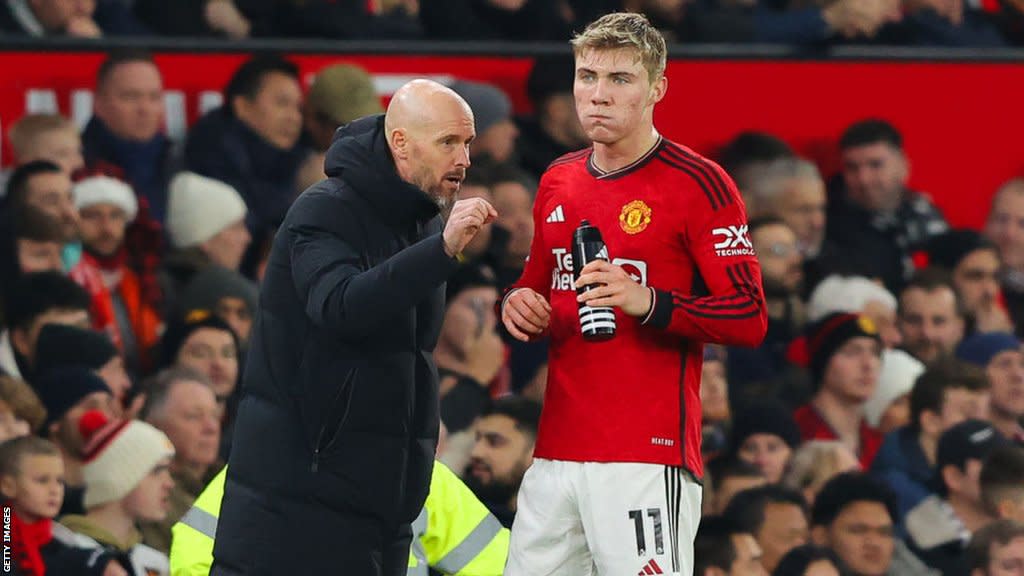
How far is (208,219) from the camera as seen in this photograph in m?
9.73

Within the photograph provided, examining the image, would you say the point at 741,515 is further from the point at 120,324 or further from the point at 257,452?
the point at 257,452

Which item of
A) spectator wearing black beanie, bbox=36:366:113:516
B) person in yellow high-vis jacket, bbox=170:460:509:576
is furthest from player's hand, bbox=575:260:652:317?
spectator wearing black beanie, bbox=36:366:113:516

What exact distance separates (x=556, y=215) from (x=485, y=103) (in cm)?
437

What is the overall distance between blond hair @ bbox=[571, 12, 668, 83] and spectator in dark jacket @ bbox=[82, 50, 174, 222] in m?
4.14

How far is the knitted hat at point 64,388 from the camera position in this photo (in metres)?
8.55

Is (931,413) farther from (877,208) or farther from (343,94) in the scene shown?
(343,94)

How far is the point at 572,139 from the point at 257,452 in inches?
207

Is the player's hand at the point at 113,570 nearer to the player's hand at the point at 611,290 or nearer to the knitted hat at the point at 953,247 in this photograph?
the player's hand at the point at 611,290

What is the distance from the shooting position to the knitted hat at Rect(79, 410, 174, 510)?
321 inches

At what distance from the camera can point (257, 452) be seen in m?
5.91

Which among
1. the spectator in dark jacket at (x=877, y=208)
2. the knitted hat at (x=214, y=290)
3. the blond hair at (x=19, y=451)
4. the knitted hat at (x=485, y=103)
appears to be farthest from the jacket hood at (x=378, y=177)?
the spectator in dark jacket at (x=877, y=208)

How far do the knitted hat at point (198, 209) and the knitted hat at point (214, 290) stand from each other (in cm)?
21

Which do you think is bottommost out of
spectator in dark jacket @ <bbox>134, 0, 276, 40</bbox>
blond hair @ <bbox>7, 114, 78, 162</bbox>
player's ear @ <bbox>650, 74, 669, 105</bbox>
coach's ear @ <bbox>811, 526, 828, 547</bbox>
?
coach's ear @ <bbox>811, 526, 828, 547</bbox>

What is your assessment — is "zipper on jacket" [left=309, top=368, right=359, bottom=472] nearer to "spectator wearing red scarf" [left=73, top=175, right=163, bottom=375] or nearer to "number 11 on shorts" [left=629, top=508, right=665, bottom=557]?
"number 11 on shorts" [left=629, top=508, right=665, bottom=557]
